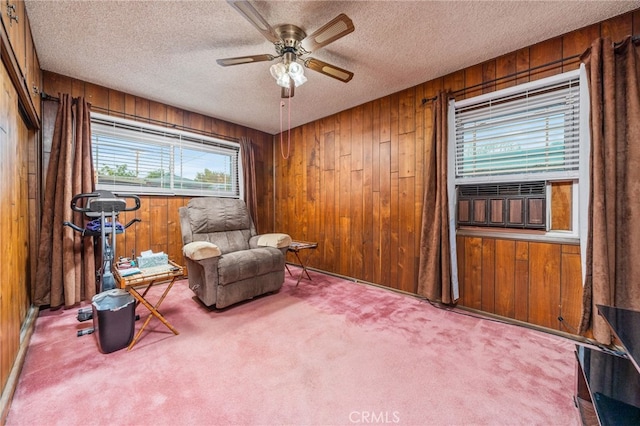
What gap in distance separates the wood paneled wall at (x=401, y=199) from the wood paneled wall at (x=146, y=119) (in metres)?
1.49

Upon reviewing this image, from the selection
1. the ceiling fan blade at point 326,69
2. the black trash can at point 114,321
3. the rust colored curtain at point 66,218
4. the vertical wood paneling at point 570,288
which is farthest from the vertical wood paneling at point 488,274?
the rust colored curtain at point 66,218

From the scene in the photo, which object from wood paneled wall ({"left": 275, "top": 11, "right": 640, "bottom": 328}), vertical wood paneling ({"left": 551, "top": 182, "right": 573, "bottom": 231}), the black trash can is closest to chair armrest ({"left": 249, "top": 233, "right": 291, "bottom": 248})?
wood paneled wall ({"left": 275, "top": 11, "right": 640, "bottom": 328})

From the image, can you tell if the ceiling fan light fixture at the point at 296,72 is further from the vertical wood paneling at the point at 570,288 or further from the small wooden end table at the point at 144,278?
the vertical wood paneling at the point at 570,288

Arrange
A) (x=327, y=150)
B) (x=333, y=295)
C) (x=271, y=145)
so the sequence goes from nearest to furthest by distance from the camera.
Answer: (x=333, y=295) → (x=327, y=150) → (x=271, y=145)

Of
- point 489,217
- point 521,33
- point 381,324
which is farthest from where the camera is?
point 489,217

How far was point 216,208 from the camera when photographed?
3150mm

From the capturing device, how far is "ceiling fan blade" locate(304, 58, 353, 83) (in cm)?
196

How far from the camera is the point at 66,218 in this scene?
99.8 inches

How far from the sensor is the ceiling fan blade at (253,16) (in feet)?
4.50

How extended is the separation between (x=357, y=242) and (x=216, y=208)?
6.10ft

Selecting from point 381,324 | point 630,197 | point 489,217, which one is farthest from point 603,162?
point 381,324

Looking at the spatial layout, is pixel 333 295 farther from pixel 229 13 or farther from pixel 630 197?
pixel 229 13

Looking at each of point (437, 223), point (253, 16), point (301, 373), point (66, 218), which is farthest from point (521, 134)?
point (66, 218)

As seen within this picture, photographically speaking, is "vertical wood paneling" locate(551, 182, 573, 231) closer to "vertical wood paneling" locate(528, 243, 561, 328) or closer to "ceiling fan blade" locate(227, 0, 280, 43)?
"vertical wood paneling" locate(528, 243, 561, 328)
